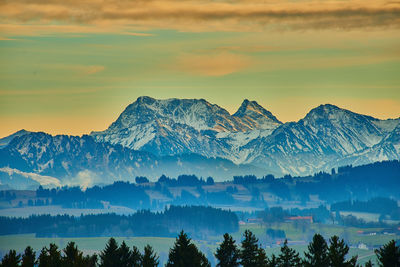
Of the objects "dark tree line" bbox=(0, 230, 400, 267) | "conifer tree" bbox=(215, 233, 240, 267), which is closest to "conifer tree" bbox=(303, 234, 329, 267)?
"dark tree line" bbox=(0, 230, 400, 267)

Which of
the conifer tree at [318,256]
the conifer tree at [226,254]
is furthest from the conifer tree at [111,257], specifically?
the conifer tree at [318,256]

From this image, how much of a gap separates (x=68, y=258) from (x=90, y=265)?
6528 millimetres

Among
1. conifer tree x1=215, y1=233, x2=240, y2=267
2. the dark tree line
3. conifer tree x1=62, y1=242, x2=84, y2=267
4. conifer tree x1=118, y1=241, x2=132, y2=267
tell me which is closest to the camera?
the dark tree line

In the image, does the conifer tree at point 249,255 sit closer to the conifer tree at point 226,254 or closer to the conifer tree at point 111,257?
the conifer tree at point 226,254

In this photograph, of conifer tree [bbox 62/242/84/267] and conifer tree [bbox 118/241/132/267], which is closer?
conifer tree [bbox 62/242/84/267]

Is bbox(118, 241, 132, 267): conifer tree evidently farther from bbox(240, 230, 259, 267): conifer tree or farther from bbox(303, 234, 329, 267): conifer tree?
bbox(303, 234, 329, 267): conifer tree

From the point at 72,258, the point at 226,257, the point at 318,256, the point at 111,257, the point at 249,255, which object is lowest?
the point at 318,256

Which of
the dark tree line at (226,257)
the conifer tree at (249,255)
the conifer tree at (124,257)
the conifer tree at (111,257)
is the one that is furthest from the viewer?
the conifer tree at (124,257)

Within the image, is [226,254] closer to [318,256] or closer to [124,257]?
[318,256]

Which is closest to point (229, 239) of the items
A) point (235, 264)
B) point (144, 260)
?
point (235, 264)

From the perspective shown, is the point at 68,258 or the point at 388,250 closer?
the point at 388,250

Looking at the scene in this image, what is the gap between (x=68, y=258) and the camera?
151m

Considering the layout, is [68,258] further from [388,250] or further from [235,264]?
[388,250]

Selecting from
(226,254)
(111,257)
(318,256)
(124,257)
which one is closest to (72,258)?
(111,257)
